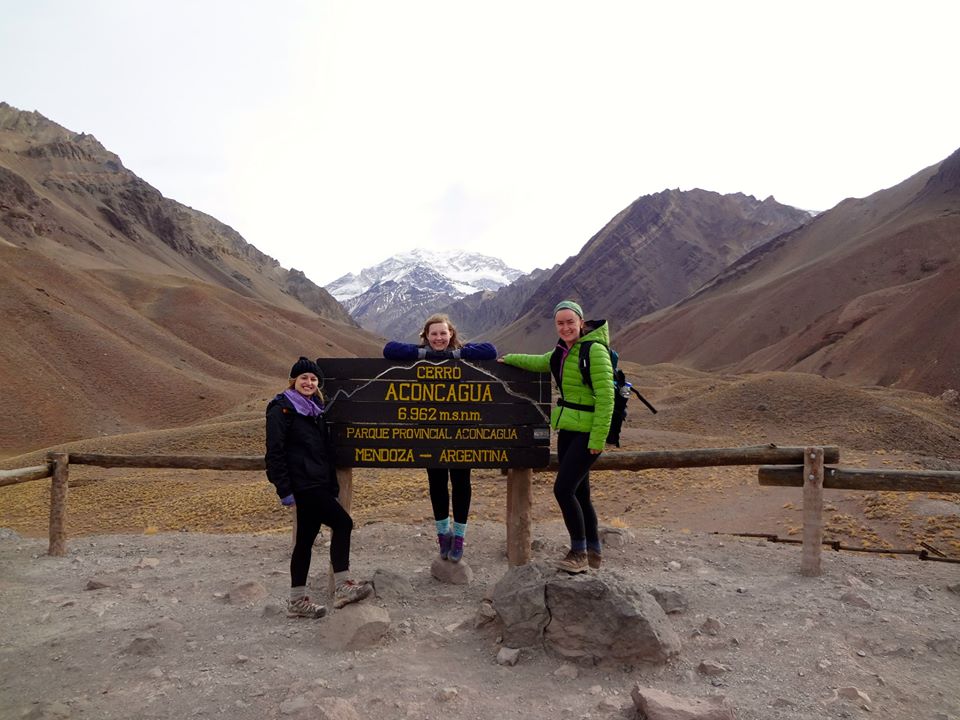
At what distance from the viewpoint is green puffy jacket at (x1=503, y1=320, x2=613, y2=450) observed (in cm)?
470

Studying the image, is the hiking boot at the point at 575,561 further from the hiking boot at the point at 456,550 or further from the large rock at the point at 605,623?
the hiking boot at the point at 456,550

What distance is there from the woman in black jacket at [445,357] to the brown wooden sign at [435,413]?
0.08 meters

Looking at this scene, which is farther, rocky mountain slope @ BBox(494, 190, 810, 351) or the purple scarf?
rocky mountain slope @ BBox(494, 190, 810, 351)

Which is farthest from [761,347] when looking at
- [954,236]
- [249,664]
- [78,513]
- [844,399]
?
[249,664]

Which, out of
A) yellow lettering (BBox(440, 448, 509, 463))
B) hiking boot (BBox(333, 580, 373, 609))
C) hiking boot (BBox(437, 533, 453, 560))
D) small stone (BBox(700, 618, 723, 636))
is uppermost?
yellow lettering (BBox(440, 448, 509, 463))

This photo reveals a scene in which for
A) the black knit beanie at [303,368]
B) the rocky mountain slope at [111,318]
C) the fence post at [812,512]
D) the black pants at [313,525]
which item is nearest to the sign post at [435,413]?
the black knit beanie at [303,368]

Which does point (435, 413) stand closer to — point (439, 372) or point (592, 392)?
point (439, 372)

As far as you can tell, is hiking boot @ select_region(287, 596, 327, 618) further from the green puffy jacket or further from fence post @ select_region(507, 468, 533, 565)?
the green puffy jacket

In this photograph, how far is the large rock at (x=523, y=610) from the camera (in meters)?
4.28

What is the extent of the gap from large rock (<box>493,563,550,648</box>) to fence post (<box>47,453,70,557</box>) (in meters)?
5.41

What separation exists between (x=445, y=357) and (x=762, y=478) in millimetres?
3431

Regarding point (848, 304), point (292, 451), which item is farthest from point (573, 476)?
point (848, 304)

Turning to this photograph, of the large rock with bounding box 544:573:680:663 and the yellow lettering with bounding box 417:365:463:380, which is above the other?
the yellow lettering with bounding box 417:365:463:380

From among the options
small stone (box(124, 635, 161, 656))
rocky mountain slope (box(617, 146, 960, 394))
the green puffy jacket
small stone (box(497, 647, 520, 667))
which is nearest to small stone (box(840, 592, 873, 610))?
the green puffy jacket
